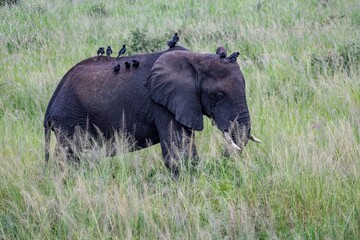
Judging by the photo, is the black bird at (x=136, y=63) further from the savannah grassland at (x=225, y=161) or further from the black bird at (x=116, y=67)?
the savannah grassland at (x=225, y=161)

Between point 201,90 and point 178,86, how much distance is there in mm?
200

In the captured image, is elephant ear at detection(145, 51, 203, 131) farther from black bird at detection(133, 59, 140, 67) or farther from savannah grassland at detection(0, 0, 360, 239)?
savannah grassland at detection(0, 0, 360, 239)

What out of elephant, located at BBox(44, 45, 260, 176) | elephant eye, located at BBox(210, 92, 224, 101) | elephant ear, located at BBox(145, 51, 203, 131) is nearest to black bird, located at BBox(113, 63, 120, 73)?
elephant, located at BBox(44, 45, 260, 176)

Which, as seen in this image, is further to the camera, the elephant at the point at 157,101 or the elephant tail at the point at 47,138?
the elephant tail at the point at 47,138

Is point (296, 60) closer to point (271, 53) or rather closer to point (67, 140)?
point (271, 53)

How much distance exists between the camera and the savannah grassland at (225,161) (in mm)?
4062

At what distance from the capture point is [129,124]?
5.64m

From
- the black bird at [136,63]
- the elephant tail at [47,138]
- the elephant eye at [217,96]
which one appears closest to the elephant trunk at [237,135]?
the elephant eye at [217,96]

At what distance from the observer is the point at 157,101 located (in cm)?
546

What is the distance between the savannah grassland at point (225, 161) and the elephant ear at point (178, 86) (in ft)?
1.16

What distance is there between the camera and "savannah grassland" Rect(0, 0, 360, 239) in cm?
406

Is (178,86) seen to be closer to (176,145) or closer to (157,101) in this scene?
(157,101)

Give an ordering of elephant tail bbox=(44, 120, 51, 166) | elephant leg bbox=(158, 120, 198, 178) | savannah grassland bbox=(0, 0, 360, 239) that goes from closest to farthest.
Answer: savannah grassland bbox=(0, 0, 360, 239), elephant leg bbox=(158, 120, 198, 178), elephant tail bbox=(44, 120, 51, 166)

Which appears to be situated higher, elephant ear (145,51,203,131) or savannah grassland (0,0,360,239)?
elephant ear (145,51,203,131)
